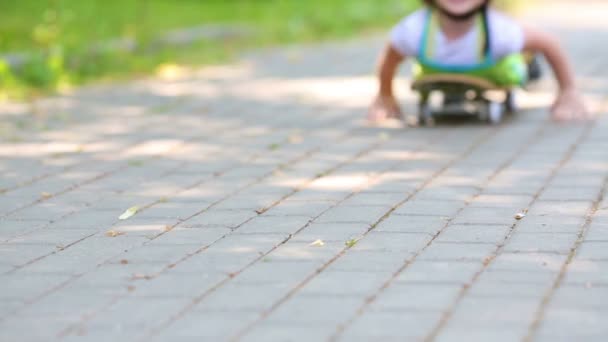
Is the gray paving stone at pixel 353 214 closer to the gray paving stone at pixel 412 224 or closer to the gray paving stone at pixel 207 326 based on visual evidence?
the gray paving stone at pixel 412 224

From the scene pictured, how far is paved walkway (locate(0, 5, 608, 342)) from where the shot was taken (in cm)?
353

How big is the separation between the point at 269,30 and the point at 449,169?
22.0 feet

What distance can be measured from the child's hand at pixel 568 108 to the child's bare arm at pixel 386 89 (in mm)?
955

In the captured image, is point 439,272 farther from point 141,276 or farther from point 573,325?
point 141,276

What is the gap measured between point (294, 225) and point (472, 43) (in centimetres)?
269

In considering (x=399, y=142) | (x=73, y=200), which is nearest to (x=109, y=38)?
(x=399, y=142)

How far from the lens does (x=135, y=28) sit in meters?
11.3

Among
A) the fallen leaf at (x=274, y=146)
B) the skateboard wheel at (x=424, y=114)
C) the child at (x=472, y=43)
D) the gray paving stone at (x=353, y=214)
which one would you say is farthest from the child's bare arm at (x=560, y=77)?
the gray paving stone at (x=353, y=214)

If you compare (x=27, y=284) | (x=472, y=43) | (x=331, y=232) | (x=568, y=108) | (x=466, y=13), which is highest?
(x=466, y=13)

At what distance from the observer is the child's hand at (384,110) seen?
7.29m

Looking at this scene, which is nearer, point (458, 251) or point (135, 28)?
point (458, 251)

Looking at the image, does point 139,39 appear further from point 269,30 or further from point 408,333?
point 408,333

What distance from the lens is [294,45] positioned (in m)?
11.8

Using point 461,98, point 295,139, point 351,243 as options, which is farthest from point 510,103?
point 351,243
